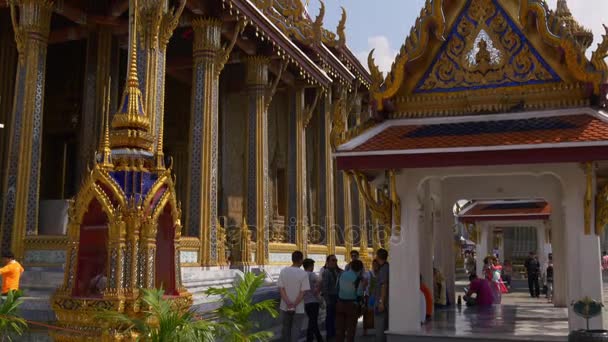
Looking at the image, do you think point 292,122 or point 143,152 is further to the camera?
point 292,122

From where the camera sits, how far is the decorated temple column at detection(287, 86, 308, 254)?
648 inches

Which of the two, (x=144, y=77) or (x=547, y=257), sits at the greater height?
(x=144, y=77)

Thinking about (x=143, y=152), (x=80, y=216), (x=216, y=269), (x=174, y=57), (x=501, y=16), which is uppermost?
(x=174, y=57)

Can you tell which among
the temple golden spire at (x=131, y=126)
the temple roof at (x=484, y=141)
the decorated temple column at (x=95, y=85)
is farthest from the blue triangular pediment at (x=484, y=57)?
the decorated temple column at (x=95, y=85)

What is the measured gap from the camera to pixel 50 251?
394 inches

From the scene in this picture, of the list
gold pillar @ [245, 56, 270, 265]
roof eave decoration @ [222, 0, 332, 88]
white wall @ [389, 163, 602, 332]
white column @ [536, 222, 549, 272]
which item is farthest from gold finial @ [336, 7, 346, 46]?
white wall @ [389, 163, 602, 332]

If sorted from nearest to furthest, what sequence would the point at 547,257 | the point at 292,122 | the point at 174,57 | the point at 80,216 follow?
the point at 80,216, the point at 174,57, the point at 292,122, the point at 547,257

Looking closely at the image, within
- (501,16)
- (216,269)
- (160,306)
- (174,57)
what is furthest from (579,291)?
(174,57)

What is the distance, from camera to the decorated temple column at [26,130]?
1028 cm

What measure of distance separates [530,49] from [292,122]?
10.3m

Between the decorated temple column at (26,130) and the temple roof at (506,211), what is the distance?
11.5m

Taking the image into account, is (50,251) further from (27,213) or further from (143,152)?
(143,152)

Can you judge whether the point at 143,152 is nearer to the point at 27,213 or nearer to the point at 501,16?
the point at 501,16

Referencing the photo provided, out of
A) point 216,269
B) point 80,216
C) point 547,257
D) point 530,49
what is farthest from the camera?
point 547,257
